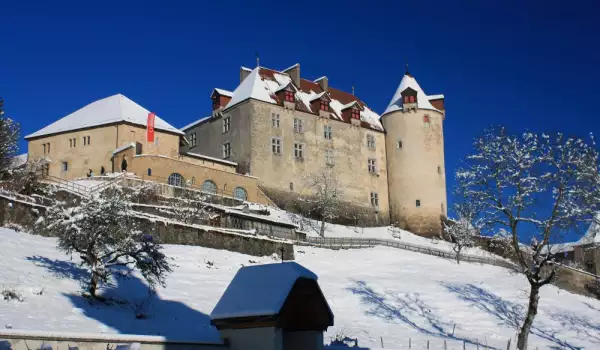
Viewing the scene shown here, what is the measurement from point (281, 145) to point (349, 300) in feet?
98.7

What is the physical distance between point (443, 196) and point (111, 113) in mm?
30080

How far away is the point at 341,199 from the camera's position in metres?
61.5

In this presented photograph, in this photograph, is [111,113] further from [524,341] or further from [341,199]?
[524,341]

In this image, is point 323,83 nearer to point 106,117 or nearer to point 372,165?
point 372,165

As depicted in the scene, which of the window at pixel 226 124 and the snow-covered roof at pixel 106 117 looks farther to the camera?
the window at pixel 226 124

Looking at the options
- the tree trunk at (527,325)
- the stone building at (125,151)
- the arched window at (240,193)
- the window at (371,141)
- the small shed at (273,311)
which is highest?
the window at (371,141)

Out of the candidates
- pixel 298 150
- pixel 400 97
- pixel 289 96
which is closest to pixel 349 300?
pixel 298 150

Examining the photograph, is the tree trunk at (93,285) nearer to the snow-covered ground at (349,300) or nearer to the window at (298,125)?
the snow-covered ground at (349,300)

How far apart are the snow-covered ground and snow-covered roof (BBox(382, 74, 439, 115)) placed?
2423 centimetres

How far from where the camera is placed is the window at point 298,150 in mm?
60344

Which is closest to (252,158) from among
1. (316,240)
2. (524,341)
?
(316,240)

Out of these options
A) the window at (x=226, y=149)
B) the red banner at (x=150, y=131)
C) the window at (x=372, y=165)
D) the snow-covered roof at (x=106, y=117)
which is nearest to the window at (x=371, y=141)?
the window at (x=372, y=165)

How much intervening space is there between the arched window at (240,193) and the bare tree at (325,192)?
6.15m

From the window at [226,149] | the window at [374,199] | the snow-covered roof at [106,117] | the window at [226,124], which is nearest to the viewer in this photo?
the snow-covered roof at [106,117]
